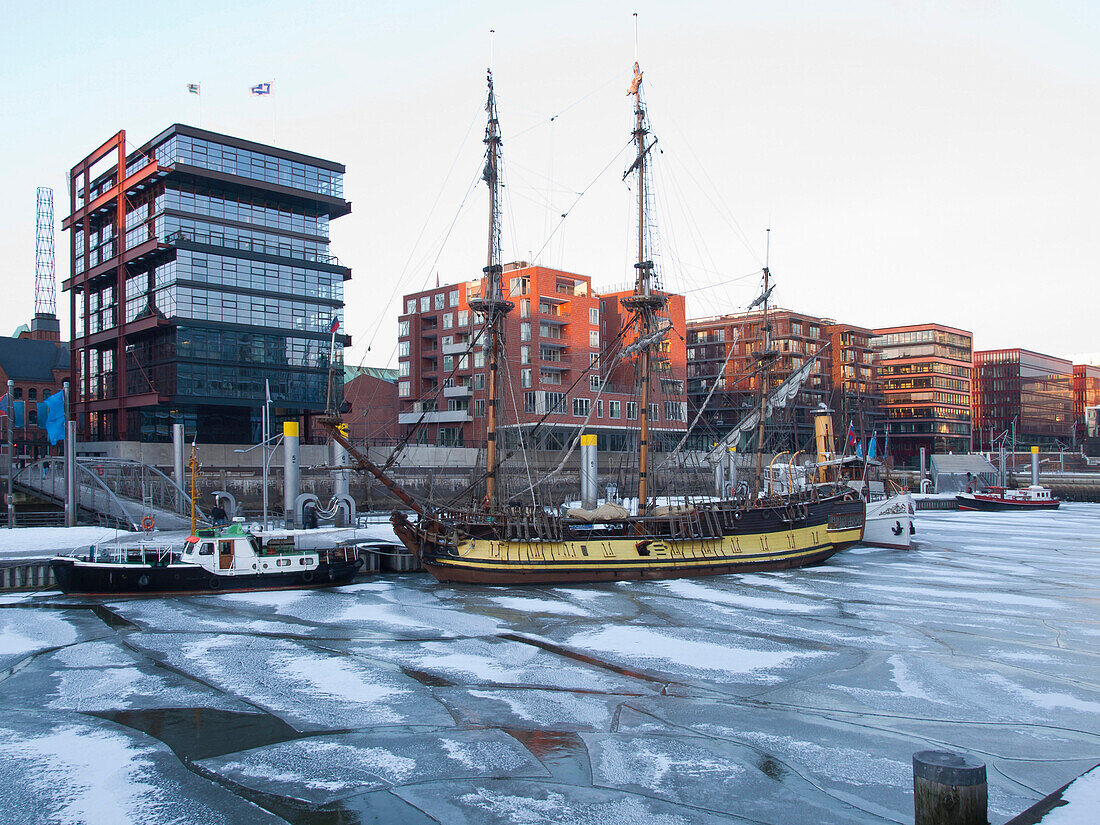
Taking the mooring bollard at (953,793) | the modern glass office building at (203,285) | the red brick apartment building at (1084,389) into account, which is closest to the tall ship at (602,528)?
the mooring bollard at (953,793)

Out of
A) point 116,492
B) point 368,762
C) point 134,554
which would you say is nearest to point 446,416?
point 116,492

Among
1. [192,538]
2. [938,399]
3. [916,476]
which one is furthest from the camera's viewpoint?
[938,399]

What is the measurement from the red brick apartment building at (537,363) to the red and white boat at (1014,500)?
107ft

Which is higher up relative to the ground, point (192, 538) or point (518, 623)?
point (192, 538)

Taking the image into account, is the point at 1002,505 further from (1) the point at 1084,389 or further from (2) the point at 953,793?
(1) the point at 1084,389

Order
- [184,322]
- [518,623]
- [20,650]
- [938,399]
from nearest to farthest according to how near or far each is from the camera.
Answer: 1. [20,650]
2. [518,623]
3. [184,322]
4. [938,399]

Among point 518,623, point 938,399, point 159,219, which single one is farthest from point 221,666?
point 938,399

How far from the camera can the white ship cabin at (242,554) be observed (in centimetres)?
3225

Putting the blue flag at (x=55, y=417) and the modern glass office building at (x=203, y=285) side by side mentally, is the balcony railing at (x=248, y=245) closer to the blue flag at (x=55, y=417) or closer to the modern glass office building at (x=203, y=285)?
the modern glass office building at (x=203, y=285)

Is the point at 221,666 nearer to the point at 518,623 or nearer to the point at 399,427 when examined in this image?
the point at 518,623

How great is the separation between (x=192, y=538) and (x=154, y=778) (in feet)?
68.4

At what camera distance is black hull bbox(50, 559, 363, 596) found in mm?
A: 30266

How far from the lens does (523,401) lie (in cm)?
8300

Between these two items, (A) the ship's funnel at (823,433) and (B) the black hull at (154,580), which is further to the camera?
(A) the ship's funnel at (823,433)
